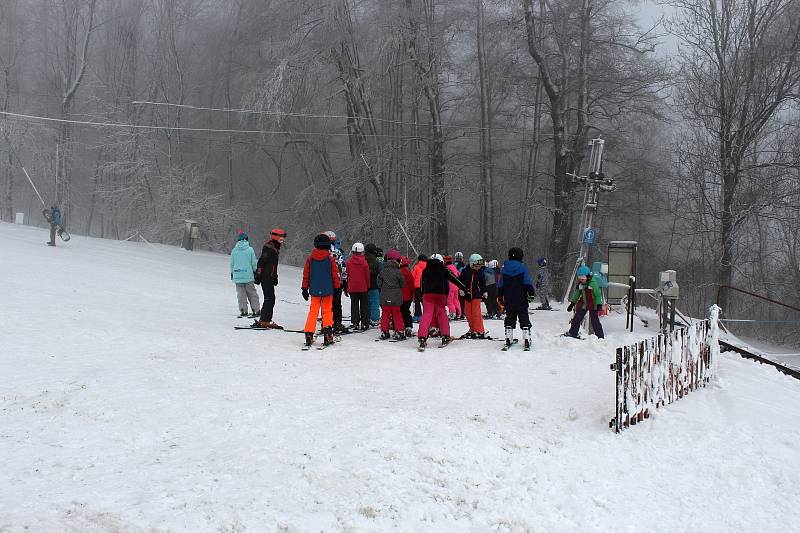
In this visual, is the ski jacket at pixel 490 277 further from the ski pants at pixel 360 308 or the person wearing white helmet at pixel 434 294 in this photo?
the person wearing white helmet at pixel 434 294

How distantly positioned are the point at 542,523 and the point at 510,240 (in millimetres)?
30038

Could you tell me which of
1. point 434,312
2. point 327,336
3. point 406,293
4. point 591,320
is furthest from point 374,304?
point 591,320

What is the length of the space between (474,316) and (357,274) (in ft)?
7.85

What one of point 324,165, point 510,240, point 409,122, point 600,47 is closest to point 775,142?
point 600,47

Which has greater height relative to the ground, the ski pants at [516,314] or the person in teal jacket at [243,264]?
the person in teal jacket at [243,264]

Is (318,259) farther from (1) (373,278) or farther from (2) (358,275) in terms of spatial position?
(1) (373,278)

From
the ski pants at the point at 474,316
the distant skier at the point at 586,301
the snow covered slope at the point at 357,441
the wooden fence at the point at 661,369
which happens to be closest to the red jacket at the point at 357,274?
the snow covered slope at the point at 357,441

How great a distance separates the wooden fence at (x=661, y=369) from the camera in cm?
705

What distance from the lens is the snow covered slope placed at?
4.72 metres

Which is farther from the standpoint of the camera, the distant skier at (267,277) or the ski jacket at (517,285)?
the distant skier at (267,277)

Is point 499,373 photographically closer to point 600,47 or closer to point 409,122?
point 600,47

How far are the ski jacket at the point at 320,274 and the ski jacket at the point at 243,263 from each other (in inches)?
102

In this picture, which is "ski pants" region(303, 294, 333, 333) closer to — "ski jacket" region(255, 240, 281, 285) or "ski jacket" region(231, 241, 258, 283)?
"ski jacket" region(255, 240, 281, 285)

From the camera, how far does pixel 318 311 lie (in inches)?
422
